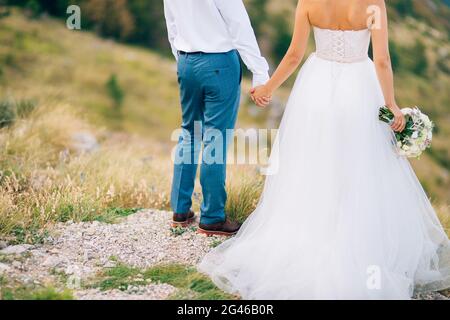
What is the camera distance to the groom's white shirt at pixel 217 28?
4023mm

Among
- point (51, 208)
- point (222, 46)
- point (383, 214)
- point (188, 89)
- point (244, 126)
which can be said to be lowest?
point (244, 126)

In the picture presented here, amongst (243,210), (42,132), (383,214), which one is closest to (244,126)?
(42,132)

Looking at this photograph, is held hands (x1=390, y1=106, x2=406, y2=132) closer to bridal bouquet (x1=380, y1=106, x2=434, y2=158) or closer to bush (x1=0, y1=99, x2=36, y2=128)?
bridal bouquet (x1=380, y1=106, x2=434, y2=158)

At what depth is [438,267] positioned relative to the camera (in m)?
3.91

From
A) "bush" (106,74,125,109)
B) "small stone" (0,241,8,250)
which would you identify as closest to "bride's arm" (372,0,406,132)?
"small stone" (0,241,8,250)

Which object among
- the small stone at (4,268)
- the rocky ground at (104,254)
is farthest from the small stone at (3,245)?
the small stone at (4,268)

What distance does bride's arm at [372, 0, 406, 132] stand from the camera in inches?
137

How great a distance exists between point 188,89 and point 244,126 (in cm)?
1395

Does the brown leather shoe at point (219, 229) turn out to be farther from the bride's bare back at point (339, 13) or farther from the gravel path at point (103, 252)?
the bride's bare back at point (339, 13)

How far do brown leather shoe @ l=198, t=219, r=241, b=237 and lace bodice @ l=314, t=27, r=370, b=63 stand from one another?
143 centimetres

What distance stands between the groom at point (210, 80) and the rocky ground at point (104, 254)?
11.5 inches

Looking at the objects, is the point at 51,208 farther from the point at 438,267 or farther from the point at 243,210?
the point at 438,267

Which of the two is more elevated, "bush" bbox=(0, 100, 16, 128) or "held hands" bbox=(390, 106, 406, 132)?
"held hands" bbox=(390, 106, 406, 132)

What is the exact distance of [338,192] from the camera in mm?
3672
